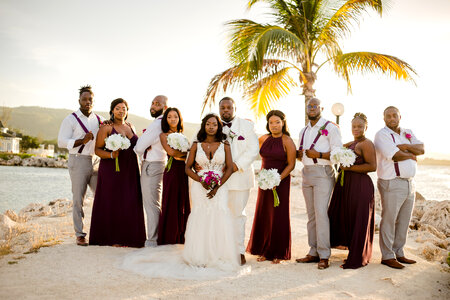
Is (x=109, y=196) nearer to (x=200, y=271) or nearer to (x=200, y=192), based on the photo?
(x=200, y=192)

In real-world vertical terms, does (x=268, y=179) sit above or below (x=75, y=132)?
below

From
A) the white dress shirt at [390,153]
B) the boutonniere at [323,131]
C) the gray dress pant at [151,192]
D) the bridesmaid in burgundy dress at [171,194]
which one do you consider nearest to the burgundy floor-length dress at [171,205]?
the bridesmaid in burgundy dress at [171,194]

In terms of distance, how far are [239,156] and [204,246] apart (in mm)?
1673

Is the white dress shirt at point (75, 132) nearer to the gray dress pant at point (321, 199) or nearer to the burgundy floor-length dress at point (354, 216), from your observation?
the gray dress pant at point (321, 199)

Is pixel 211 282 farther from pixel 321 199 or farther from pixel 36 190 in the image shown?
→ pixel 36 190

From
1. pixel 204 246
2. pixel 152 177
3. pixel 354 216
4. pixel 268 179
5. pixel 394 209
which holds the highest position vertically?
pixel 268 179

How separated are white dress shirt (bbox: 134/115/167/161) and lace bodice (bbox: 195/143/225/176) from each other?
42.9 inches

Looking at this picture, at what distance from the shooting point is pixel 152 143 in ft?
21.1

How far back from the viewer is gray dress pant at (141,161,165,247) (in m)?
6.50

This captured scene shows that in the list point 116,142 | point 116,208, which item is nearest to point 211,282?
point 116,208

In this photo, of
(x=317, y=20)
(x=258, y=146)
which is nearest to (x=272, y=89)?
(x=317, y=20)

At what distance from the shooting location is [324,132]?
5.86m

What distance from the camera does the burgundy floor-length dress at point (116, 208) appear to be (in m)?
6.57

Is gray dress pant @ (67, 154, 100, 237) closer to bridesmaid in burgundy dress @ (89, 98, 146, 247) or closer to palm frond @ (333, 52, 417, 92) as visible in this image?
bridesmaid in burgundy dress @ (89, 98, 146, 247)
